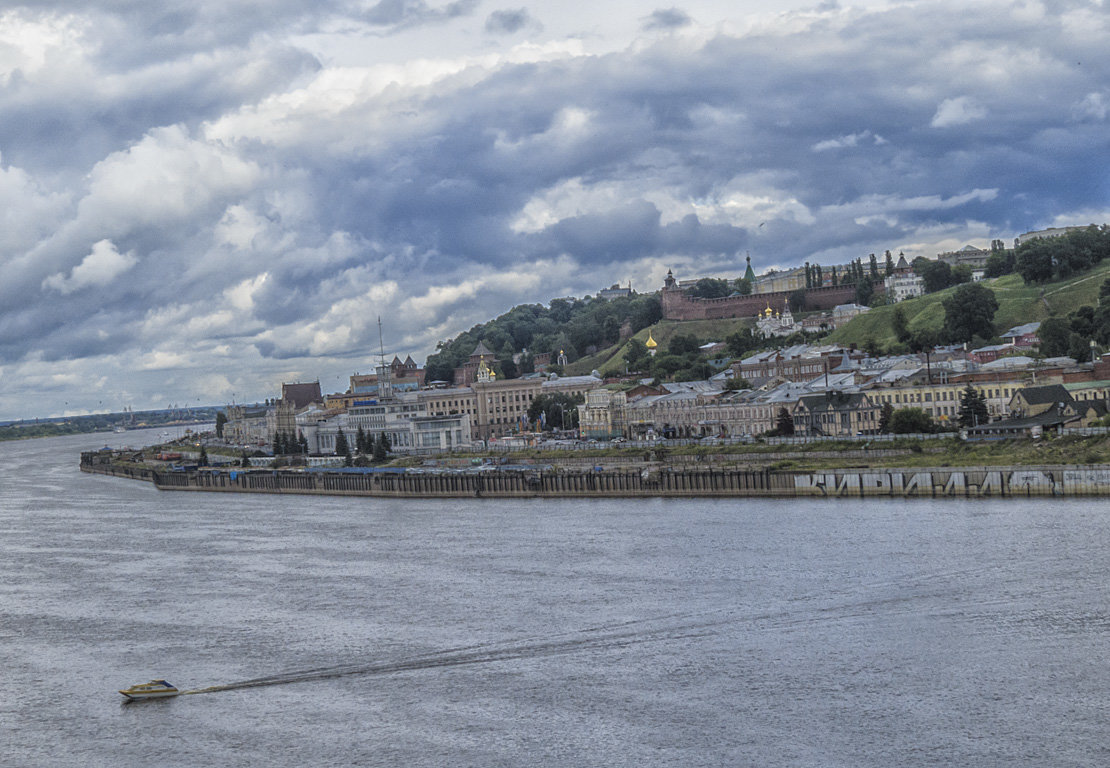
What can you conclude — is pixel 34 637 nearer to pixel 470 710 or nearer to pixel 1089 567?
pixel 470 710

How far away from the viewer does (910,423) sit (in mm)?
65562

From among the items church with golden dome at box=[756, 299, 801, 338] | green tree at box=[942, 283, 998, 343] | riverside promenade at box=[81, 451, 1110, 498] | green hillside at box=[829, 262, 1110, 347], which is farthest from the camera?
church with golden dome at box=[756, 299, 801, 338]

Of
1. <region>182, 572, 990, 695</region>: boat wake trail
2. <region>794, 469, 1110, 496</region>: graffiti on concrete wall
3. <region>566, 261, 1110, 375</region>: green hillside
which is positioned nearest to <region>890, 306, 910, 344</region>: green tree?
<region>566, 261, 1110, 375</region>: green hillside

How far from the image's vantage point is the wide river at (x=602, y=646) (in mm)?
23453

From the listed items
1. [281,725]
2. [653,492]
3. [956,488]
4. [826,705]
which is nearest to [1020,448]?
[956,488]

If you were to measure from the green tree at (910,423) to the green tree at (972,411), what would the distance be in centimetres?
162

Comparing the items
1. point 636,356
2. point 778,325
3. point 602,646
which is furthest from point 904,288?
point 602,646

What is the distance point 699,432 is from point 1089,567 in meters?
54.9

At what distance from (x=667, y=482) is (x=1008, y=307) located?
193ft

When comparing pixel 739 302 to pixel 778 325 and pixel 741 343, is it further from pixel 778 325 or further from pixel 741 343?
pixel 741 343

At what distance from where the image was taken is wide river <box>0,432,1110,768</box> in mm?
23453

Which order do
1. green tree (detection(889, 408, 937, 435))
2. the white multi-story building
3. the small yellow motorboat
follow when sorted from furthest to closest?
the white multi-story building, green tree (detection(889, 408, 937, 435)), the small yellow motorboat

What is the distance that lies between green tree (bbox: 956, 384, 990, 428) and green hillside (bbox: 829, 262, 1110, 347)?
3834 cm

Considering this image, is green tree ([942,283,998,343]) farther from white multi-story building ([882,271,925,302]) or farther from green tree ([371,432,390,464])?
green tree ([371,432,390,464])
